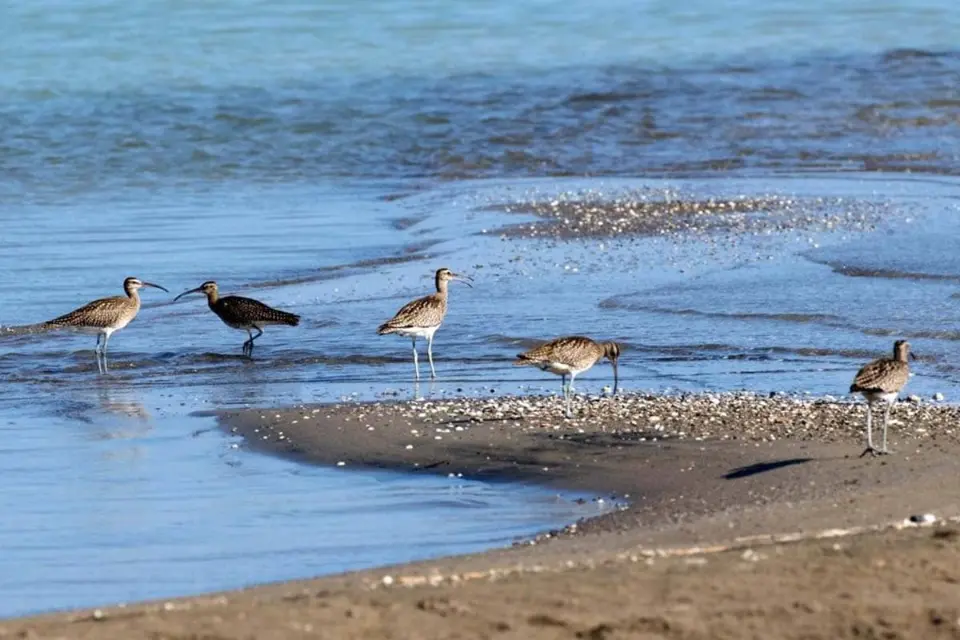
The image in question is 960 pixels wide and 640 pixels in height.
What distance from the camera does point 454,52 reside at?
40.7 metres

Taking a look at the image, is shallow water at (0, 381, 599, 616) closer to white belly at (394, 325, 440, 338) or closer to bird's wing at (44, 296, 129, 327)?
white belly at (394, 325, 440, 338)

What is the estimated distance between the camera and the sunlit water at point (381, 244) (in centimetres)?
933

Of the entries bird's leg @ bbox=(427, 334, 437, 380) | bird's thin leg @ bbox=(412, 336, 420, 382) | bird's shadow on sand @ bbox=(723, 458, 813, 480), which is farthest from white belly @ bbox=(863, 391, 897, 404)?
bird's thin leg @ bbox=(412, 336, 420, 382)

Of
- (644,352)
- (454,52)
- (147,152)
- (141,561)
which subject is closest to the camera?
(141,561)

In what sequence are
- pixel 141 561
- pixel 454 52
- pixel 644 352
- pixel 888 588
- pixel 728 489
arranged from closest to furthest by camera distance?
pixel 888 588 → pixel 141 561 → pixel 728 489 → pixel 644 352 → pixel 454 52

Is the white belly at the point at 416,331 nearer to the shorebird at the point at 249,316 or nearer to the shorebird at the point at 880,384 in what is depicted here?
the shorebird at the point at 249,316

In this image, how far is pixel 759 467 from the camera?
31.0ft

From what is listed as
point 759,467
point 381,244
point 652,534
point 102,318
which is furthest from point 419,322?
point 381,244

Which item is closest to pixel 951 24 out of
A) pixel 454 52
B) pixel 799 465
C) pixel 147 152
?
pixel 454 52

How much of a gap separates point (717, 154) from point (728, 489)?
18.5 meters

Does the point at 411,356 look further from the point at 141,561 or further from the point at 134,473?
the point at 141,561

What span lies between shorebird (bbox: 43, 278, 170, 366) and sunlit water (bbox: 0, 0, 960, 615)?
0.89ft

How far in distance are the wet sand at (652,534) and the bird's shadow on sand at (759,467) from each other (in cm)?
2

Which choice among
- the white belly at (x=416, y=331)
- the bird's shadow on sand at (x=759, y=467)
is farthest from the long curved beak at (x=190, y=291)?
the bird's shadow on sand at (x=759, y=467)
